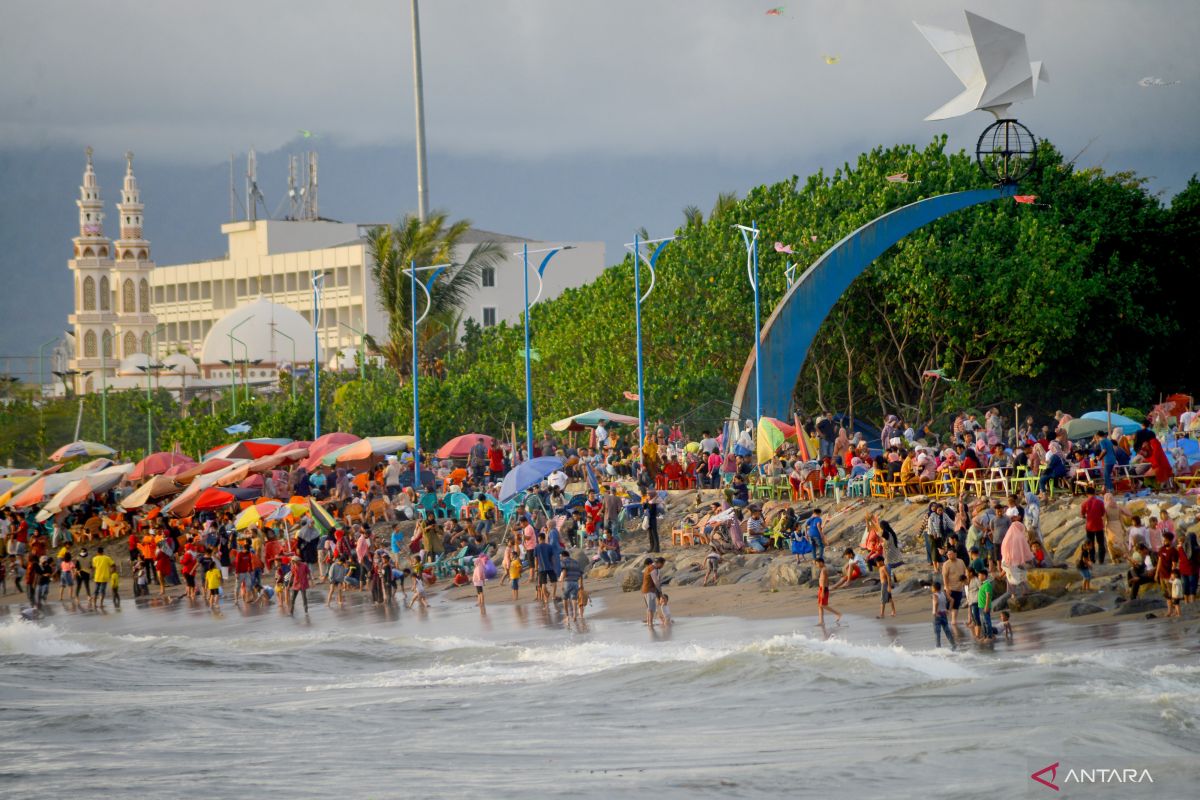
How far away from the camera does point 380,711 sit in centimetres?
2050

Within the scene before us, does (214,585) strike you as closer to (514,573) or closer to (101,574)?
(101,574)

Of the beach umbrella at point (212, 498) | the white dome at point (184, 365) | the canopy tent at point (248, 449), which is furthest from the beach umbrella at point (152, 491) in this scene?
the white dome at point (184, 365)

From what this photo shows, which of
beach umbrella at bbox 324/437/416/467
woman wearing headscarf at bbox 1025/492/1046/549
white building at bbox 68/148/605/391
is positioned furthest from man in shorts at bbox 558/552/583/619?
white building at bbox 68/148/605/391

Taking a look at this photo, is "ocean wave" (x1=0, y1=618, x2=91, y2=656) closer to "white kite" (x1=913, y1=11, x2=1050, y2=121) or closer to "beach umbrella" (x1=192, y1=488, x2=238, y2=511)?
"beach umbrella" (x1=192, y1=488, x2=238, y2=511)

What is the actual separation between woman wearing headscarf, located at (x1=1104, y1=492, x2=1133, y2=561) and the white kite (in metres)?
11.8

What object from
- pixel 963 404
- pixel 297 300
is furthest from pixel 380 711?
pixel 297 300

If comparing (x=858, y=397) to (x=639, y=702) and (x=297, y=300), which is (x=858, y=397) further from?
(x=297, y=300)

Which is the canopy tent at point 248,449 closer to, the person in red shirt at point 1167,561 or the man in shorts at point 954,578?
the man in shorts at point 954,578

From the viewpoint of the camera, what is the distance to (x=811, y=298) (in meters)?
38.7

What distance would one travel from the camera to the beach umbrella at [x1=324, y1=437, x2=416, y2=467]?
3922 centimetres

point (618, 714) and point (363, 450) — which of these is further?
point (363, 450)

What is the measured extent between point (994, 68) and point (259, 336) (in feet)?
258

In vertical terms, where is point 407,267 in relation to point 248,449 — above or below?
above

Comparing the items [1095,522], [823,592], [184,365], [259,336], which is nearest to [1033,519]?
[1095,522]
